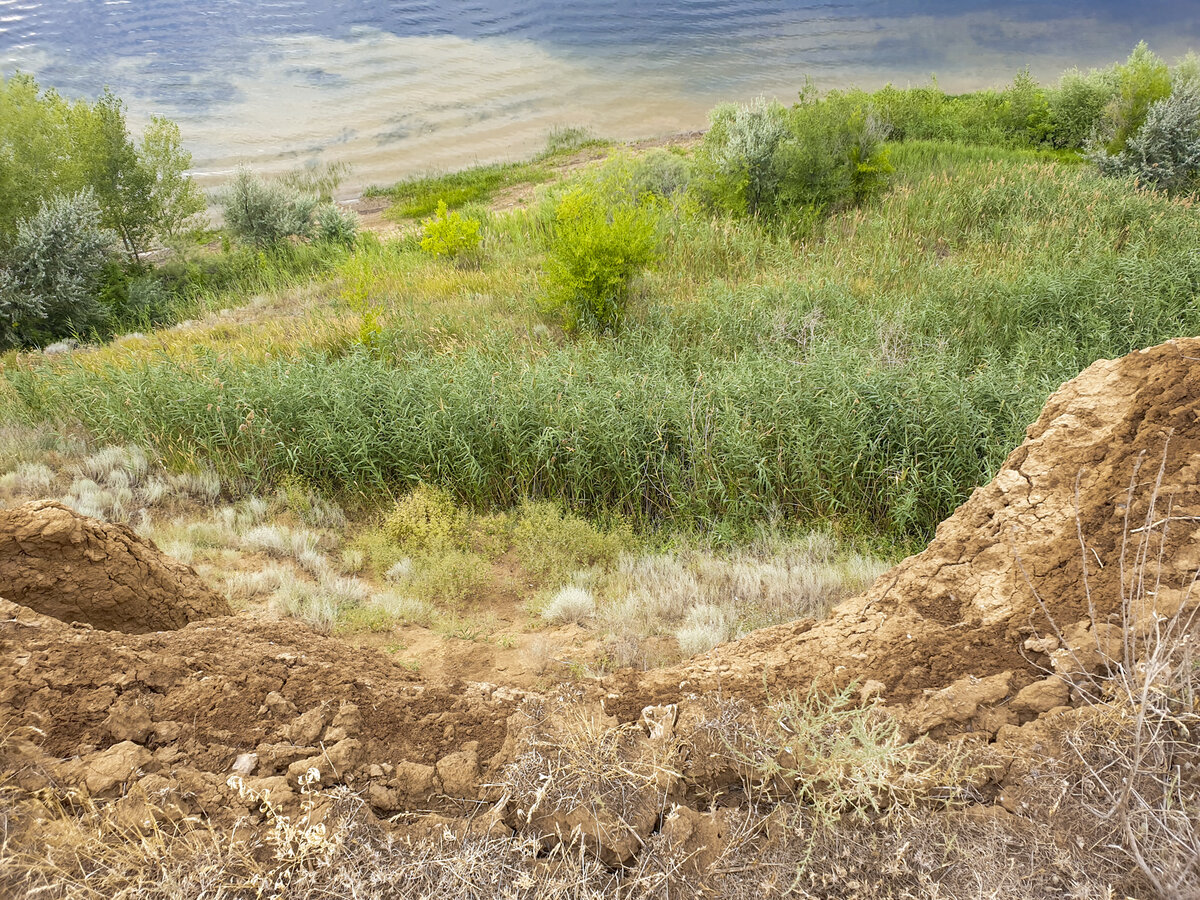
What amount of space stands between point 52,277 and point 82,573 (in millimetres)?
11365

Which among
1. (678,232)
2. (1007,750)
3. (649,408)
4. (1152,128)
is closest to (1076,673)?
(1007,750)

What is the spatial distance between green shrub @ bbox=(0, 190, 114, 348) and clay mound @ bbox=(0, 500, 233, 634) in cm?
1090

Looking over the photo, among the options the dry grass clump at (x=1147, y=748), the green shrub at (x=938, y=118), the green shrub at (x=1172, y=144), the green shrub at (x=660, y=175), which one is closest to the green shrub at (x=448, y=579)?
the dry grass clump at (x=1147, y=748)

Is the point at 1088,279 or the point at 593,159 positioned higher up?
the point at 593,159

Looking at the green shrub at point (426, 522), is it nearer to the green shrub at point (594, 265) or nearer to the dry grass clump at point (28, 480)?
the dry grass clump at point (28, 480)

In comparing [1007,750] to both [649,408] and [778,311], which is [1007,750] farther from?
[778,311]

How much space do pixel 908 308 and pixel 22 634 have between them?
275 inches

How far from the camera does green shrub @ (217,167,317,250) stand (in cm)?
1402

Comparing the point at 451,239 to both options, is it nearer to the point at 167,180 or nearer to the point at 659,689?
the point at 167,180

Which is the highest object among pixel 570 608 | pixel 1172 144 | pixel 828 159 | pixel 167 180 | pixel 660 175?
pixel 167 180

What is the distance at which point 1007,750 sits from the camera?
177cm

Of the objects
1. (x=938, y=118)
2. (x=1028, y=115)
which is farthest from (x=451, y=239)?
(x=1028, y=115)

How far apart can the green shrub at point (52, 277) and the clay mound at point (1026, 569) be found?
43.3 ft

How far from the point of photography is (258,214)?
46.6ft
